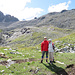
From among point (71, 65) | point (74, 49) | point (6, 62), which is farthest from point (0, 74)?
point (74, 49)

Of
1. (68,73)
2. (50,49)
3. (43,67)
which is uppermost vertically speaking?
(50,49)

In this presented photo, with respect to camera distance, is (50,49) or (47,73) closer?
(47,73)

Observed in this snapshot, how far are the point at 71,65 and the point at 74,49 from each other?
13.8m

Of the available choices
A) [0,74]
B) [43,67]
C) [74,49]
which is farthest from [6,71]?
[74,49]

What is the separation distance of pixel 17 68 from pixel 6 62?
236cm

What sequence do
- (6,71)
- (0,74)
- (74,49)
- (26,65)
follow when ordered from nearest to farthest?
1. (0,74)
2. (6,71)
3. (26,65)
4. (74,49)

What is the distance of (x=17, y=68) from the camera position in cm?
1119

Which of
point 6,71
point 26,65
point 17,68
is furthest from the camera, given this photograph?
Result: point 26,65

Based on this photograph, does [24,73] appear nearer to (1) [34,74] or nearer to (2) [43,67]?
(1) [34,74]

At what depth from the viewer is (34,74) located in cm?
1025

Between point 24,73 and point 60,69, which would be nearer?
point 24,73

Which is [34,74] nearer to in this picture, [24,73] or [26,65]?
[24,73]

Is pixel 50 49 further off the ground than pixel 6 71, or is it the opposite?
pixel 50 49

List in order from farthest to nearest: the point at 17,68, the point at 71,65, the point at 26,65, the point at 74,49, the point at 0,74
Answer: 1. the point at 74,49
2. the point at 71,65
3. the point at 26,65
4. the point at 17,68
5. the point at 0,74
